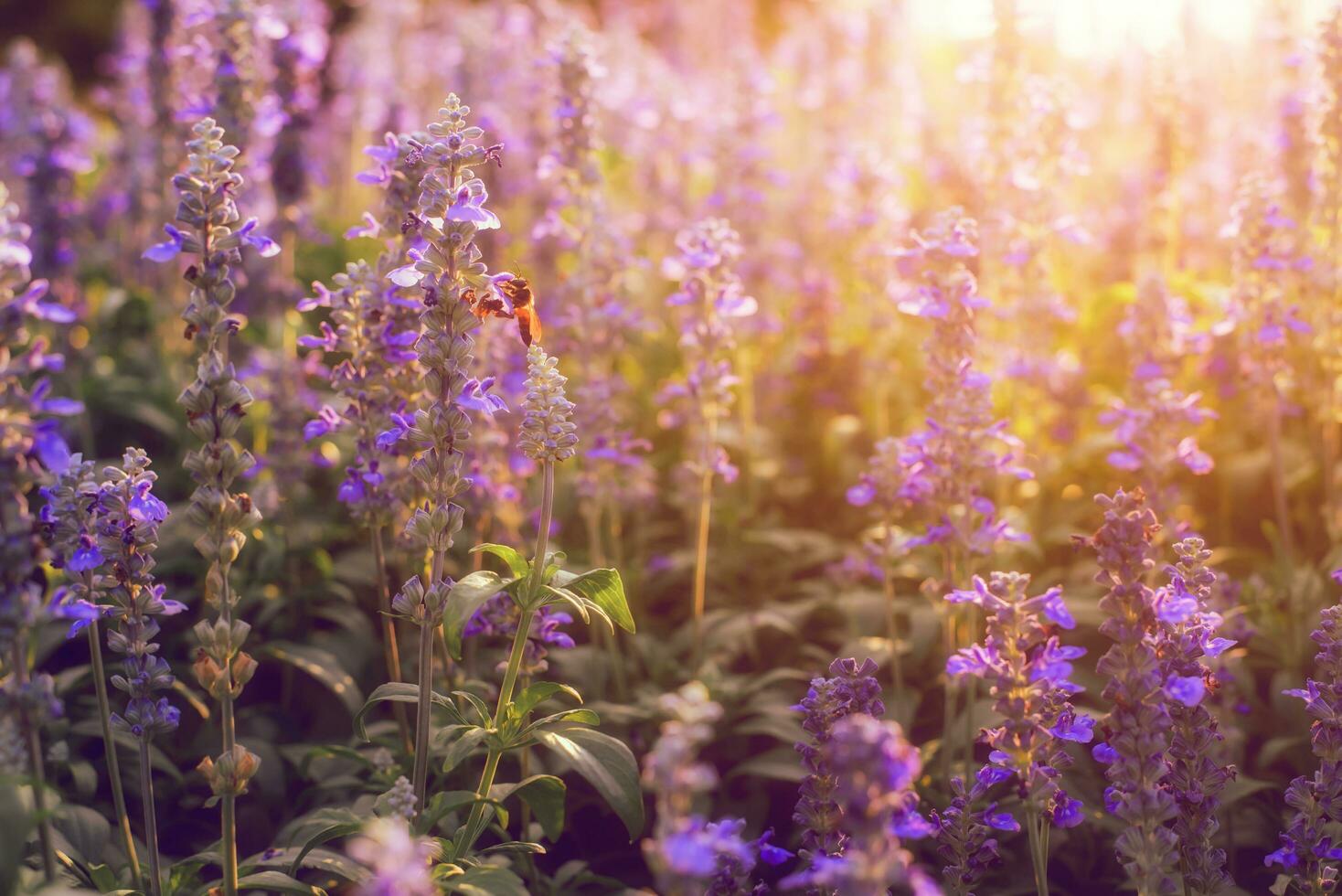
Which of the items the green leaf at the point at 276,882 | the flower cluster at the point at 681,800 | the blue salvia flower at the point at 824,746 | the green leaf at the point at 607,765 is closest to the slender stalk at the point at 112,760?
the green leaf at the point at 276,882

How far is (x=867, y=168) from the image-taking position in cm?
747

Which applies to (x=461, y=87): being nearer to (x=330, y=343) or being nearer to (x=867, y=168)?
(x=867, y=168)

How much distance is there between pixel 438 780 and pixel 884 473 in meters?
2.21

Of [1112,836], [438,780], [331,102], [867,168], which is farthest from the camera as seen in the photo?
[331,102]

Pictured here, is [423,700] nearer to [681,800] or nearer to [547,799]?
[547,799]

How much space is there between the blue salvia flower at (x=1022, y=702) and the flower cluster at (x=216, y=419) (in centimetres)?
216

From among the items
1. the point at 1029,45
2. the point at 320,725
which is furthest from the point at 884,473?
the point at 1029,45

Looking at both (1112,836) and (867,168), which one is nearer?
(1112,836)

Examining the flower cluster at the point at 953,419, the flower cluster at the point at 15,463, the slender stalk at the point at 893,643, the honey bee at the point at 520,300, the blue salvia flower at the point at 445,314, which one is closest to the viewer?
the flower cluster at the point at 15,463

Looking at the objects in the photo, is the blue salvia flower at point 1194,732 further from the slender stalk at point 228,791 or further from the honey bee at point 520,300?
the slender stalk at point 228,791

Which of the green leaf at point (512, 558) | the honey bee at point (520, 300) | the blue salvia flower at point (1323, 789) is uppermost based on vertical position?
the honey bee at point (520, 300)

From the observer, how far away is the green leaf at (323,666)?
487 cm

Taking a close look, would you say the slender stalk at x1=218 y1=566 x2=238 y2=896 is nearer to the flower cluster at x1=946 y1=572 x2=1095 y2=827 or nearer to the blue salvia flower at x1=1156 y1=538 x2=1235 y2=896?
the flower cluster at x1=946 y1=572 x2=1095 y2=827

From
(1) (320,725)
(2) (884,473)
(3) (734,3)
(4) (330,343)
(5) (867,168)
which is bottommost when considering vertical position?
(1) (320,725)
